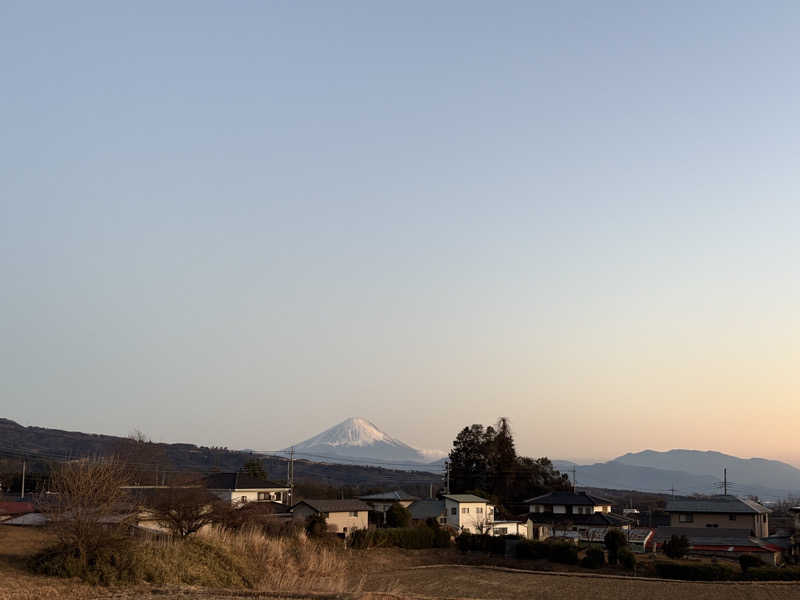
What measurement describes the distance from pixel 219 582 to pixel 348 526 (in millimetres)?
31205

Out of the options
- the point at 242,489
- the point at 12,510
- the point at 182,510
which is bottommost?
the point at 242,489

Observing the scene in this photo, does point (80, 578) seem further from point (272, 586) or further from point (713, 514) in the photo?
point (713, 514)

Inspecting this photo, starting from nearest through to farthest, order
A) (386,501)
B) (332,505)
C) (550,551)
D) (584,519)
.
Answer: (550,551)
(332,505)
(386,501)
(584,519)

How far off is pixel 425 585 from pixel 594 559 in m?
13.1

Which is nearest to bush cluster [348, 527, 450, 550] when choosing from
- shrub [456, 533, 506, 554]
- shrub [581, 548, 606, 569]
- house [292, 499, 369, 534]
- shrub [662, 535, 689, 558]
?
shrub [456, 533, 506, 554]

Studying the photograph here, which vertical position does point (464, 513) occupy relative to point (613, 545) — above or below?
below

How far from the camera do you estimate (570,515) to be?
72812 mm

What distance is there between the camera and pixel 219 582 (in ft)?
86.2

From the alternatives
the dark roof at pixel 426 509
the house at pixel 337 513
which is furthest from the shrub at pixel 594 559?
the dark roof at pixel 426 509

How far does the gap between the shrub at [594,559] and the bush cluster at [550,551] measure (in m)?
0.74

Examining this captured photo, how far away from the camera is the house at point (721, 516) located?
5841 cm

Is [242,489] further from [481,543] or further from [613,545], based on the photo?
[613,545]

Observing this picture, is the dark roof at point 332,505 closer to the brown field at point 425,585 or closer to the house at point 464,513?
the brown field at point 425,585


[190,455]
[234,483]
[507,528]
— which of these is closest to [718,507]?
[507,528]
